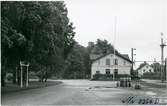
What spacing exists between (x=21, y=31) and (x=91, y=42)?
143 meters

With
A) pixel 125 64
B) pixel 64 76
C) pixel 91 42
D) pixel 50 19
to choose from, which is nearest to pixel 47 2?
pixel 50 19

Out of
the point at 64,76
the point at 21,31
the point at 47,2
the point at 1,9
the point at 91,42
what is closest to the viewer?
the point at 1,9

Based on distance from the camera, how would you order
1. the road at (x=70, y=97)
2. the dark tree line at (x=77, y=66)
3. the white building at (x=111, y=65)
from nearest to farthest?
1. the road at (x=70, y=97)
2. the white building at (x=111, y=65)
3. the dark tree line at (x=77, y=66)

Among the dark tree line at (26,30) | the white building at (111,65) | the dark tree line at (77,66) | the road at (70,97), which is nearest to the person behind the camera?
the road at (70,97)

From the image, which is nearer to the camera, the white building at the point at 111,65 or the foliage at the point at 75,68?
the white building at the point at 111,65

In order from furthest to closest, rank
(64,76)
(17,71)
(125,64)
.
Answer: (64,76), (125,64), (17,71)

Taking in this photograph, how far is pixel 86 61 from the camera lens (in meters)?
132

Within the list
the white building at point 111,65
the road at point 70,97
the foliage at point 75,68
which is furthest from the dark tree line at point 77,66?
the road at point 70,97

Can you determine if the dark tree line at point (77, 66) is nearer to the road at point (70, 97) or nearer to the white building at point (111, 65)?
the white building at point (111, 65)

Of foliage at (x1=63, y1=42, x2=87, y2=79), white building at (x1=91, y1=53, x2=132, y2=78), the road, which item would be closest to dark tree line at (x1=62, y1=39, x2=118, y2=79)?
foliage at (x1=63, y1=42, x2=87, y2=79)

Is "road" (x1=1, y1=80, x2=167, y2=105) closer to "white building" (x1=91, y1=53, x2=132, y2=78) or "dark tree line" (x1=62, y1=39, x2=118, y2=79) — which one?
"white building" (x1=91, y1=53, x2=132, y2=78)

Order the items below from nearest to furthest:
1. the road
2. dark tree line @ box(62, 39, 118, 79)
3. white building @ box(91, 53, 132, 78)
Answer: the road
white building @ box(91, 53, 132, 78)
dark tree line @ box(62, 39, 118, 79)

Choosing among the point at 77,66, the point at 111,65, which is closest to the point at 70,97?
the point at 111,65

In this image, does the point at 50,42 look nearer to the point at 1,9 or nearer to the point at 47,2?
the point at 47,2
